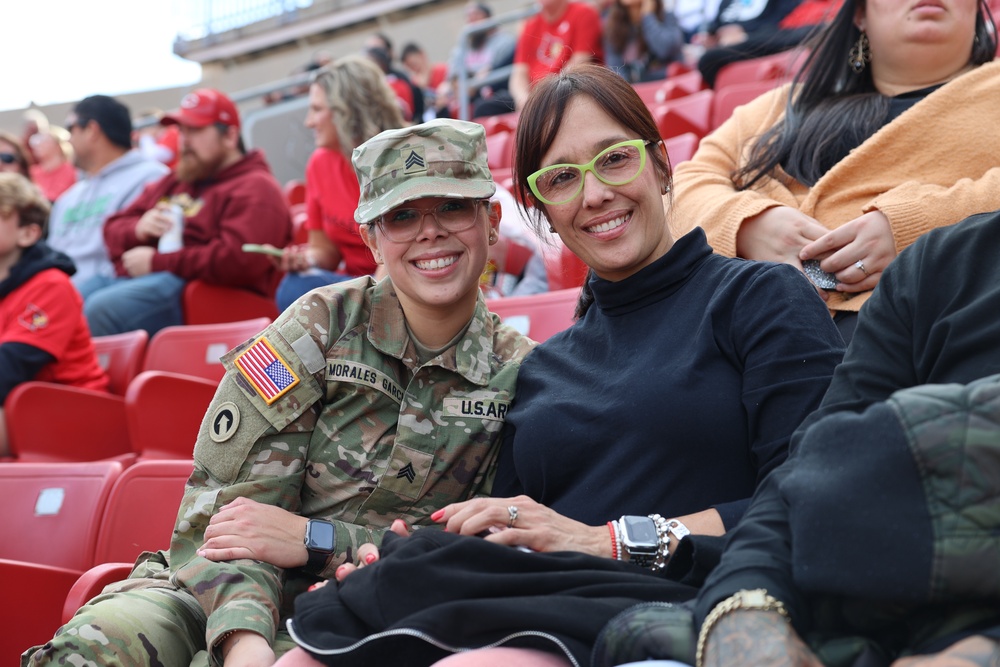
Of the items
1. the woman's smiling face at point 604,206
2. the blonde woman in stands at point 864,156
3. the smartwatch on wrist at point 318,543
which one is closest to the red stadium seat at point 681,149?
the blonde woman in stands at point 864,156

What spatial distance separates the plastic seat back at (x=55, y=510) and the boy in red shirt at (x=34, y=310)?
1.22 m

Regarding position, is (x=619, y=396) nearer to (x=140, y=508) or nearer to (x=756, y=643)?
(x=756, y=643)

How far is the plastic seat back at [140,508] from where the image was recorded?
2652 millimetres

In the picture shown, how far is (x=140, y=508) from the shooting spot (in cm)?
266

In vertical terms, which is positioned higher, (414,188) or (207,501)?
(414,188)

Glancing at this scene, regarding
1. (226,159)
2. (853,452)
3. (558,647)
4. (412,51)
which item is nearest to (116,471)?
(558,647)

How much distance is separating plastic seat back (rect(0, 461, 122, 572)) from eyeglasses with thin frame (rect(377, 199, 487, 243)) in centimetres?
114

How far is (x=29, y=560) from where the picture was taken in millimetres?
2811

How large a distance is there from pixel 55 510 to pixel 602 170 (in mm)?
1751

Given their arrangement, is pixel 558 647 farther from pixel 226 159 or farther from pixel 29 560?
pixel 226 159

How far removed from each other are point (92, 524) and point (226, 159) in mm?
2732

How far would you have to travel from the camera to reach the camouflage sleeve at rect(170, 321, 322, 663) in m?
1.99

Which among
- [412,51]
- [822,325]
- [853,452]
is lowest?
[412,51]

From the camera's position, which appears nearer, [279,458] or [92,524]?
[279,458]
